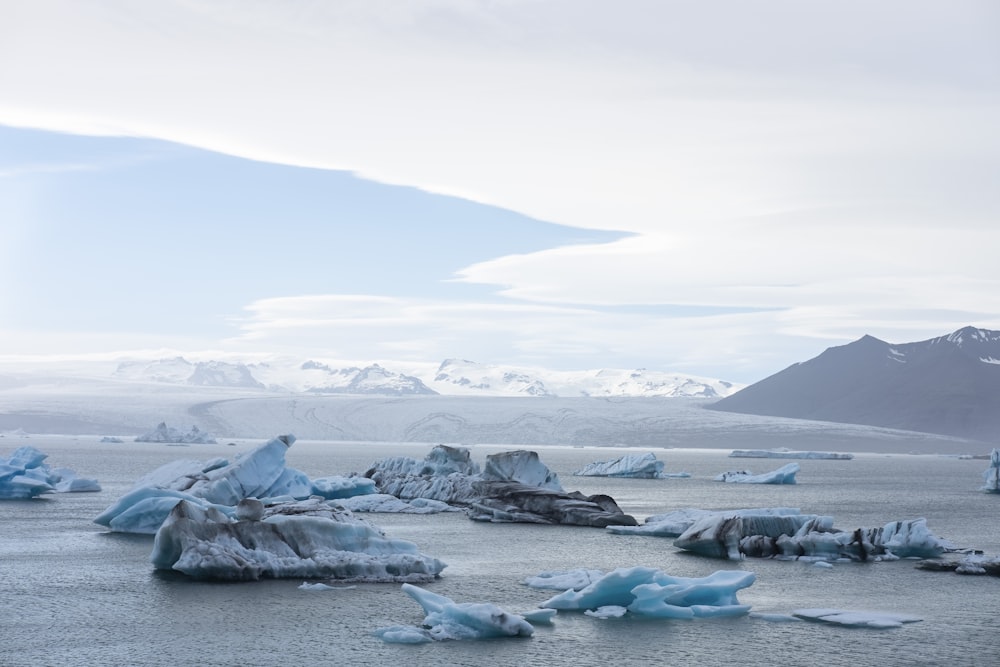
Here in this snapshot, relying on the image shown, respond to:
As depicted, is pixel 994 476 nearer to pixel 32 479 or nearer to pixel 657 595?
pixel 657 595

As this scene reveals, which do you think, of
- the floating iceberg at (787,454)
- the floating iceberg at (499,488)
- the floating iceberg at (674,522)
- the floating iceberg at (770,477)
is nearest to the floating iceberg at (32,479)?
the floating iceberg at (499,488)

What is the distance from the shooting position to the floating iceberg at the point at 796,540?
2523cm

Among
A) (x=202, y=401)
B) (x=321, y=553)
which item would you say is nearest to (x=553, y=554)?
(x=321, y=553)

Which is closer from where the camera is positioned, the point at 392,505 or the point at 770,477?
the point at 392,505

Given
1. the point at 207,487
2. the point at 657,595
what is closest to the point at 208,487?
the point at 207,487

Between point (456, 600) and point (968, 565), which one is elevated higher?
point (968, 565)

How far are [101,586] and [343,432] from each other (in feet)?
303

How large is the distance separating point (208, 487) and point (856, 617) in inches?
693

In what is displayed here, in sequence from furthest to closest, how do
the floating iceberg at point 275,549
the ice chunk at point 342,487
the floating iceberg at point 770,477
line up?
the floating iceberg at point 770,477 < the ice chunk at point 342,487 < the floating iceberg at point 275,549

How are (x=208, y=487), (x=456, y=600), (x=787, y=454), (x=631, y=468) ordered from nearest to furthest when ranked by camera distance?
(x=456, y=600)
(x=208, y=487)
(x=631, y=468)
(x=787, y=454)

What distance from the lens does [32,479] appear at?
39.9 meters

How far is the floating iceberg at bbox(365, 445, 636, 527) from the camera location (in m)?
33.3

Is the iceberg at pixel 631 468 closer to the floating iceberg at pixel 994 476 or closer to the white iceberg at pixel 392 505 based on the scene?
the floating iceberg at pixel 994 476

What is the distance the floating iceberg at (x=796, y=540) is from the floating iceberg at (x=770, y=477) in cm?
3173
